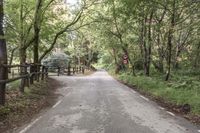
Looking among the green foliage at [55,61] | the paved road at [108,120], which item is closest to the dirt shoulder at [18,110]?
the paved road at [108,120]

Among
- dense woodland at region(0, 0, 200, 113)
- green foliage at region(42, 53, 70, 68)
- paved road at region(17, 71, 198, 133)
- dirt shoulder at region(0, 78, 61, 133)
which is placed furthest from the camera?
green foliage at region(42, 53, 70, 68)

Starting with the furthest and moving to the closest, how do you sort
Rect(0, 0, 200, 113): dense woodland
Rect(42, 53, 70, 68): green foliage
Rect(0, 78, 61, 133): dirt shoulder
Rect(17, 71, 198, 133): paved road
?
Rect(42, 53, 70, 68): green foliage, Rect(0, 0, 200, 113): dense woodland, Rect(0, 78, 61, 133): dirt shoulder, Rect(17, 71, 198, 133): paved road

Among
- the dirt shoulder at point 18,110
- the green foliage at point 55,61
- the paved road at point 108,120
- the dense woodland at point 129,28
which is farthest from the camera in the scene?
the green foliage at point 55,61

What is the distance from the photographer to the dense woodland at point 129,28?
1541cm

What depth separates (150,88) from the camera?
17547mm

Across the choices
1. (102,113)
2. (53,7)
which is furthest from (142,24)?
(102,113)

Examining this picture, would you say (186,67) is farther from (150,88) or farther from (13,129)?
(13,129)

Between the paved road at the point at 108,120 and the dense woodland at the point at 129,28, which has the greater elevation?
the dense woodland at the point at 129,28

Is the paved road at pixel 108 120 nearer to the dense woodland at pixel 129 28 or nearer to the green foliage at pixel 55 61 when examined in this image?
the dense woodland at pixel 129 28

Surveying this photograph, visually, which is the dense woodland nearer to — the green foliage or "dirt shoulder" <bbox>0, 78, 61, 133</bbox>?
"dirt shoulder" <bbox>0, 78, 61, 133</bbox>

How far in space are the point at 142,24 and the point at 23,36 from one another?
32.0 ft

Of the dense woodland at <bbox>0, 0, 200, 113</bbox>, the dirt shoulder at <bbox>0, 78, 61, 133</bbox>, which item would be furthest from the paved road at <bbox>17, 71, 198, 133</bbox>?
the dense woodland at <bbox>0, 0, 200, 113</bbox>

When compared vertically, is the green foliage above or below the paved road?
above

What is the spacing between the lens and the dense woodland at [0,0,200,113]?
15406 millimetres
